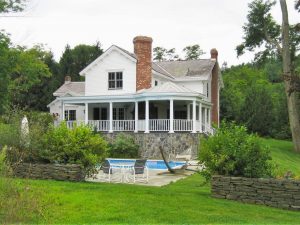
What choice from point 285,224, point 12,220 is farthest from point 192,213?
point 12,220

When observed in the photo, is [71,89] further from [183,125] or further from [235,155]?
[235,155]

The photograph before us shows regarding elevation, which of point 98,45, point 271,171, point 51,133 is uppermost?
point 98,45

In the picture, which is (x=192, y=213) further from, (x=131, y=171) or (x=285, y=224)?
(x=131, y=171)

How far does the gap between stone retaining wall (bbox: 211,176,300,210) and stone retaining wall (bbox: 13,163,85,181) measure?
178 inches

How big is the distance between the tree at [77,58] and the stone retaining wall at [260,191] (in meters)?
47.5

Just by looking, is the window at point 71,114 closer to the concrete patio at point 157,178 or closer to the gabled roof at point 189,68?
the gabled roof at point 189,68

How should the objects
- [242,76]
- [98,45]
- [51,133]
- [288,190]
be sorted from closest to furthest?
[288,190] → [51,133] → [98,45] → [242,76]

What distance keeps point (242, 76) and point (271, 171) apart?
5732 cm

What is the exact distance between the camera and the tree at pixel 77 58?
57922mm

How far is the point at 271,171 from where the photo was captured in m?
12.5

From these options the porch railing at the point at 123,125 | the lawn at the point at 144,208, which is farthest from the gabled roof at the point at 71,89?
the lawn at the point at 144,208

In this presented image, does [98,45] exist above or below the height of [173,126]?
above

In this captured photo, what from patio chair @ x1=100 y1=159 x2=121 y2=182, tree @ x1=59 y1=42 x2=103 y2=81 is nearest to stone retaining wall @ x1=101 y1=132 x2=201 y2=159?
patio chair @ x1=100 y1=159 x2=121 y2=182

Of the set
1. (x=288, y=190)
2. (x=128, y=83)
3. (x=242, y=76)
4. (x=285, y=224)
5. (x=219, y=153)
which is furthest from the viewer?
(x=242, y=76)
